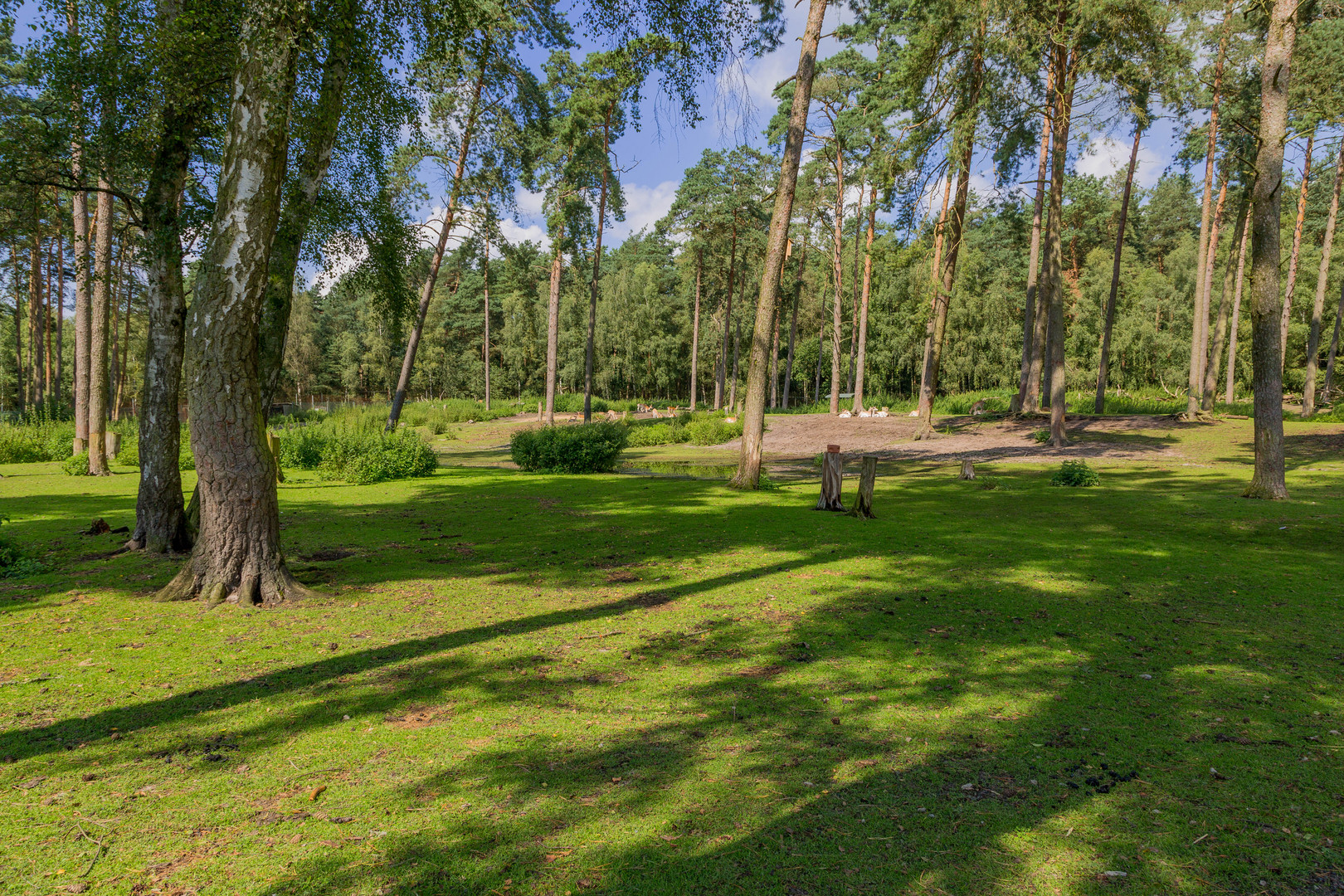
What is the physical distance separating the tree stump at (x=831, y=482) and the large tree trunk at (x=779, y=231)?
2069 millimetres

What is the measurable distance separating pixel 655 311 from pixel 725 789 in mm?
54345

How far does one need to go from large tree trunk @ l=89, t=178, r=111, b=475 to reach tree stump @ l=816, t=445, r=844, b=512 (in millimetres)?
12863

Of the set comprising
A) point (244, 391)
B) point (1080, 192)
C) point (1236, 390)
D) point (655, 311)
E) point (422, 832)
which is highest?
point (1080, 192)

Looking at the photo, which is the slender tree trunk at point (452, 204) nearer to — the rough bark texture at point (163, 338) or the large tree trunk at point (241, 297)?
the rough bark texture at point (163, 338)

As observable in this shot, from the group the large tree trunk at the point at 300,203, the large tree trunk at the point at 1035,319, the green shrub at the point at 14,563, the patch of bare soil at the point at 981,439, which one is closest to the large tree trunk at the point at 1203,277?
the patch of bare soil at the point at 981,439

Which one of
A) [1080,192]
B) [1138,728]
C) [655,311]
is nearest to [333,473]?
[1138,728]

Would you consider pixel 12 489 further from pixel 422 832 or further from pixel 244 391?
pixel 422 832

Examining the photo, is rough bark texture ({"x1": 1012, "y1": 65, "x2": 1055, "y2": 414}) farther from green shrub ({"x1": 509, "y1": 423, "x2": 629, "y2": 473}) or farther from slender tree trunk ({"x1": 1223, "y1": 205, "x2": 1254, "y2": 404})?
green shrub ({"x1": 509, "y1": 423, "x2": 629, "y2": 473})

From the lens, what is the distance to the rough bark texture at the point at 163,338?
6.54m

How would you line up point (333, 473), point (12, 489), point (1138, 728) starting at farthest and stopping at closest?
point (333, 473) < point (12, 489) < point (1138, 728)

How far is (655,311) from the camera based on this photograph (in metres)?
55.9

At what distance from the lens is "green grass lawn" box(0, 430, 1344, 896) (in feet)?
8.23

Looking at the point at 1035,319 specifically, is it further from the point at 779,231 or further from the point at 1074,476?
the point at 779,231

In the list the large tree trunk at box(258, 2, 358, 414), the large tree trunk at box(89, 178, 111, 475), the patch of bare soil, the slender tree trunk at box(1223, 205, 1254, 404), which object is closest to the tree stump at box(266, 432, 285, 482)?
the large tree trunk at box(258, 2, 358, 414)
